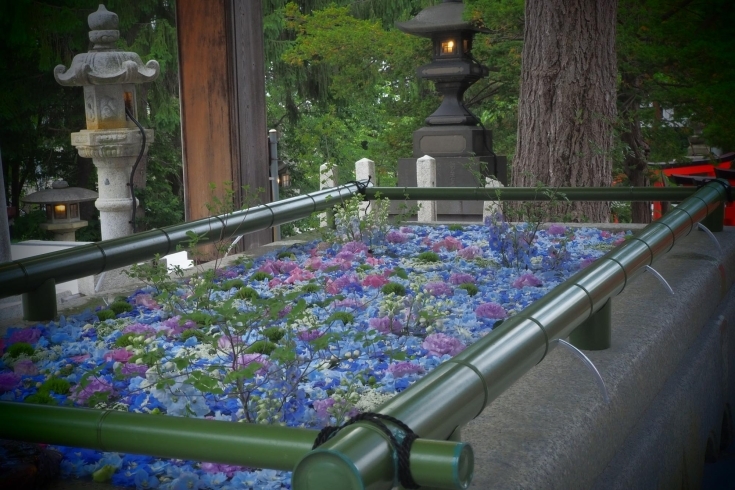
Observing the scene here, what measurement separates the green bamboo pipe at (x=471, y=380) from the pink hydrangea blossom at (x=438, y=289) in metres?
A: 0.68

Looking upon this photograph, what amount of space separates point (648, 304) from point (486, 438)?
1062 mm

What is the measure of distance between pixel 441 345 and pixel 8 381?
1.02 metres

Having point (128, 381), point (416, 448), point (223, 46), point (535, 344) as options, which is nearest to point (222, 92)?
point (223, 46)

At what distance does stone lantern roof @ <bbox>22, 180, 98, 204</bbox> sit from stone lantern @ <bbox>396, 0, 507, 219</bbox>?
4.07 metres

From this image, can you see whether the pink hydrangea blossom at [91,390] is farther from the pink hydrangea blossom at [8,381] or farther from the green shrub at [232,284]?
the green shrub at [232,284]

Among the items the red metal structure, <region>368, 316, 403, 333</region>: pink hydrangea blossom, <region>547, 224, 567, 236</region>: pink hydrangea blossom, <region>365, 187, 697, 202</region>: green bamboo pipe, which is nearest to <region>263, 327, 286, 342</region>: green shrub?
<region>368, 316, 403, 333</region>: pink hydrangea blossom

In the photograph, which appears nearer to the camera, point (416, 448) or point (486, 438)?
point (416, 448)

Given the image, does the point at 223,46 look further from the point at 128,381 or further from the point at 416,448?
the point at 416,448

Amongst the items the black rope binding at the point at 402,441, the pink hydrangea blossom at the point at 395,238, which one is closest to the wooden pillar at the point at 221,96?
the pink hydrangea blossom at the point at 395,238

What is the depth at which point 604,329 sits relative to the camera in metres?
1.89

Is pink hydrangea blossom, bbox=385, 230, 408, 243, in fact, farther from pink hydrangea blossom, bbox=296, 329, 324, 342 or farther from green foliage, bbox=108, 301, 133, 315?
pink hydrangea blossom, bbox=296, 329, 324, 342

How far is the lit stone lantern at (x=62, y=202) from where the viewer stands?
10.5 metres

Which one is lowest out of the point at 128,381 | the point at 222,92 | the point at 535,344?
the point at 128,381

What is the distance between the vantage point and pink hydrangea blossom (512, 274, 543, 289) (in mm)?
2898
